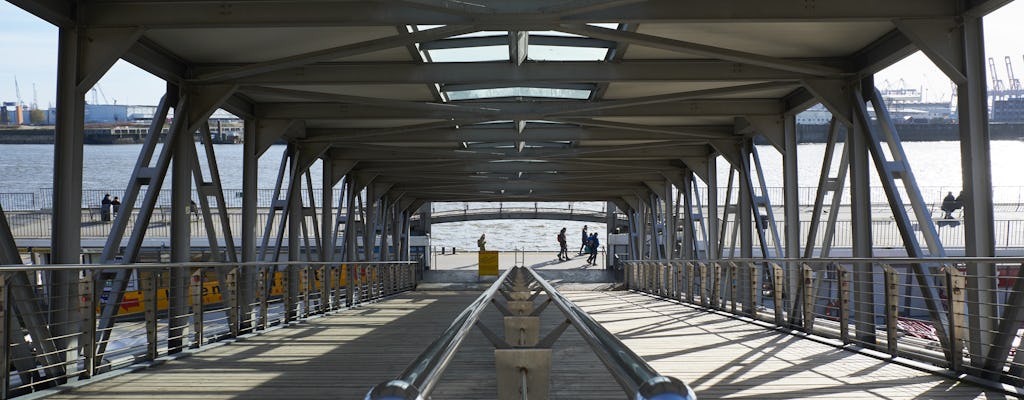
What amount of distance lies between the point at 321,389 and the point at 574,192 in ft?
93.6

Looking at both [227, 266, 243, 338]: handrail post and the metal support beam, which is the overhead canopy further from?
[227, 266, 243, 338]: handrail post

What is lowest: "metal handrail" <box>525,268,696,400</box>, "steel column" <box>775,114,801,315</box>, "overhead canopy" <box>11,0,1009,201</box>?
"metal handrail" <box>525,268,696,400</box>

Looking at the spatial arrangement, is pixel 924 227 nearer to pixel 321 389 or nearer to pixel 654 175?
pixel 321 389

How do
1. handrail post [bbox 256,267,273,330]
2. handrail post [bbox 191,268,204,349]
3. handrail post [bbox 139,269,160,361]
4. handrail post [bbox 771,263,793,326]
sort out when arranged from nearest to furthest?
1. handrail post [bbox 139,269,160,361]
2. handrail post [bbox 191,268,204,349]
3. handrail post [bbox 771,263,793,326]
4. handrail post [bbox 256,267,273,330]

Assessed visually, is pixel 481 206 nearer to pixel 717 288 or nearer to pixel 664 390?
pixel 717 288

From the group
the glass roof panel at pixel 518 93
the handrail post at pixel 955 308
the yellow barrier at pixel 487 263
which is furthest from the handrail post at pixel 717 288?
the yellow barrier at pixel 487 263

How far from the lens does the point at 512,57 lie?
12352mm

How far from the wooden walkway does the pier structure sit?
0.28 meters

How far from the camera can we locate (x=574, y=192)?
115 feet

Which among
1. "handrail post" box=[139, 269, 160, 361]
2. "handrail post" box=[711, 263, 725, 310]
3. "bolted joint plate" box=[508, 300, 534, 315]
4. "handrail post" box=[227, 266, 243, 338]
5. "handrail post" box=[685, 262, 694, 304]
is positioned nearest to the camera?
"bolted joint plate" box=[508, 300, 534, 315]

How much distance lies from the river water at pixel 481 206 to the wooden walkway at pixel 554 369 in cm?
4277

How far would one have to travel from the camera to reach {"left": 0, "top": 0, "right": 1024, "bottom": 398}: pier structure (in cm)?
793

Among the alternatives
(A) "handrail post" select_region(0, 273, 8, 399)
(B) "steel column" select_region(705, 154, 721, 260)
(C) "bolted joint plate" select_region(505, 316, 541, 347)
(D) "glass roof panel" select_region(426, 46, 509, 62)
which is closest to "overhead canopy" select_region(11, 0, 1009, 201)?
(D) "glass roof panel" select_region(426, 46, 509, 62)

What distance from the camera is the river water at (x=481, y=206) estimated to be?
6998 centimetres
